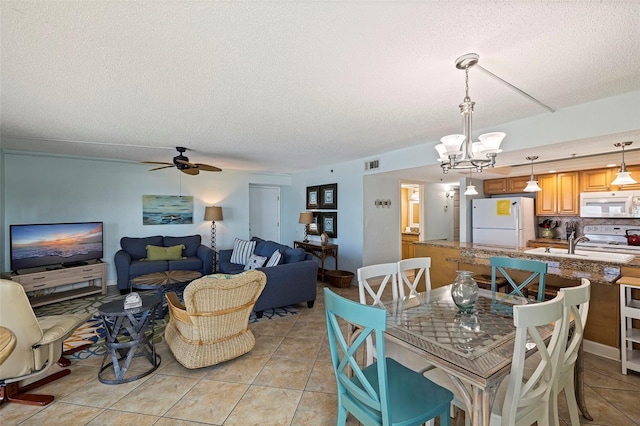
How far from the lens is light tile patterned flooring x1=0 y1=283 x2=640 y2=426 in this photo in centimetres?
188

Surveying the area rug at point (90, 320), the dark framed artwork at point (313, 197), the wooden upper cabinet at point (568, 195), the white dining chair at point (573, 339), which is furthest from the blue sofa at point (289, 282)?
the wooden upper cabinet at point (568, 195)

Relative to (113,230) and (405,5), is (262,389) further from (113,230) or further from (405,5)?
(113,230)

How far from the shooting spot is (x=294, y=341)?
302 centimetres

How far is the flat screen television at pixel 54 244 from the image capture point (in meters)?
4.06

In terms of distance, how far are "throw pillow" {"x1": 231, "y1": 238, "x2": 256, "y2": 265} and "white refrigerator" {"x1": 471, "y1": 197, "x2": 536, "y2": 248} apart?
417cm

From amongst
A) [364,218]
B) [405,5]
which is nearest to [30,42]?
[405,5]

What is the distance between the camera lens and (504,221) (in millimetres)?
4746

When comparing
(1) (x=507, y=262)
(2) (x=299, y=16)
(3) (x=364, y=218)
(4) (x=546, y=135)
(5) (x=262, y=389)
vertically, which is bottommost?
(5) (x=262, y=389)

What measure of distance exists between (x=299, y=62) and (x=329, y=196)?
414cm

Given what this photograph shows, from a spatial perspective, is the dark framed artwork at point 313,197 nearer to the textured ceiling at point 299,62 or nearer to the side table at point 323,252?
the side table at point 323,252

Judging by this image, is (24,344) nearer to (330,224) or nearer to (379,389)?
(379,389)

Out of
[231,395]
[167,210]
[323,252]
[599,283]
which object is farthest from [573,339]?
[167,210]

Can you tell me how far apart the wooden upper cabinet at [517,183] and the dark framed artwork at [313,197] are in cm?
375

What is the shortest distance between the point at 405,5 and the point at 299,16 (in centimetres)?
51
